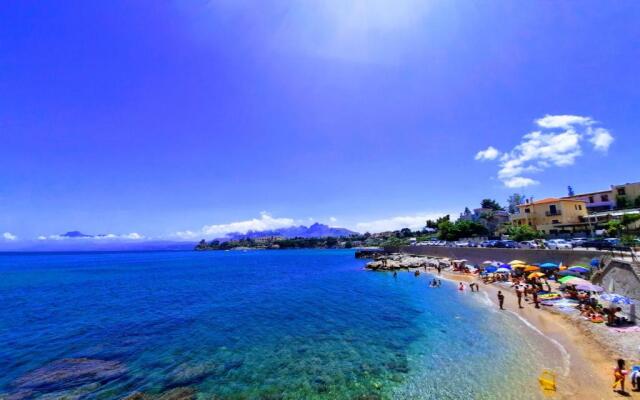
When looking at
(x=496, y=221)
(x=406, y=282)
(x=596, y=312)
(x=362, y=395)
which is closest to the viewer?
(x=362, y=395)

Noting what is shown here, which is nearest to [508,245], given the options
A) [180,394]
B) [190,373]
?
[190,373]

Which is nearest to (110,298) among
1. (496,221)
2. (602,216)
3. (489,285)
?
(489,285)

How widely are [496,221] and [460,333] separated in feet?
283

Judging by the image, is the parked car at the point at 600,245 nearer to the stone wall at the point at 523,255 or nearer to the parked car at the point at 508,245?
the stone wall at the point at 523,255

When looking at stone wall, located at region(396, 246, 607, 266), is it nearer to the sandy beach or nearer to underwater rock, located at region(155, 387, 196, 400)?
the sandy beach

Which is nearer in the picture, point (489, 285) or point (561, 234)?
point (489, 285)

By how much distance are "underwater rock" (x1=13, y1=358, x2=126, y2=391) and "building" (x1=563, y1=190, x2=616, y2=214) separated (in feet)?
261

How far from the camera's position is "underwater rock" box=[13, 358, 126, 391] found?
14.0 meters

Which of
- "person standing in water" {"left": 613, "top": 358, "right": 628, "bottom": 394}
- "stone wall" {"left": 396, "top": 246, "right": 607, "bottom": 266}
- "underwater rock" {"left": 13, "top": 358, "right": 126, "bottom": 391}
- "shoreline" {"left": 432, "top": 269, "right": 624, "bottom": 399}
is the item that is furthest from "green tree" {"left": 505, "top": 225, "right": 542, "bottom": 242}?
"underwater rock" {"left": 13, "top": 358, "right": 126, "bottom": 391}

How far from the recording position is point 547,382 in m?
12.4

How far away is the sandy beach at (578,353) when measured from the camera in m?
12.0

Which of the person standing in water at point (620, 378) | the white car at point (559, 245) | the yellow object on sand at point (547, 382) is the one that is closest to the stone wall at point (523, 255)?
the white car at point (559, 245)

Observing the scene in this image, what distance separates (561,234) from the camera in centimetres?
5438

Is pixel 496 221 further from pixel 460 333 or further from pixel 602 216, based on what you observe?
pixel 460 333
